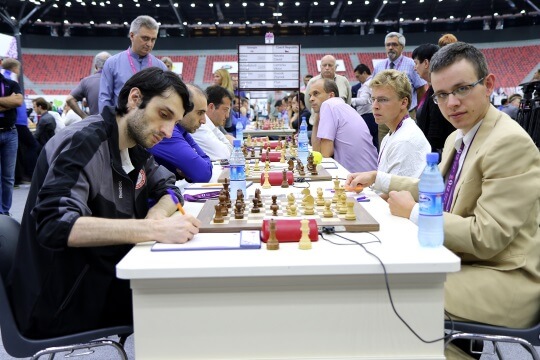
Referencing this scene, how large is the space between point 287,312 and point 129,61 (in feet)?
10.8

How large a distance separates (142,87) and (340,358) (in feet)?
3.40

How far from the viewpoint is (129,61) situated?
4000 millimetres

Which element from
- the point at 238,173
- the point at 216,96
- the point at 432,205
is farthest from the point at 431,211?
the point at 216,96

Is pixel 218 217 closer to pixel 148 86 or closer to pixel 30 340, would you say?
pixel 148 86

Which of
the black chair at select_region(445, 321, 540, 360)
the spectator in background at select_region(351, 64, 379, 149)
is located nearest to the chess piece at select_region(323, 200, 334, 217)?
the black chair at select_region(445, 321, 540, 360)

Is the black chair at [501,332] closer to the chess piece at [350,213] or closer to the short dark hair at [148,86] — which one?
the chess piece at [350,213]

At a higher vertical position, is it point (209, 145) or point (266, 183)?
point (209, 145)

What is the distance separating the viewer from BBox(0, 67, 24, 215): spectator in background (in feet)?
15.1

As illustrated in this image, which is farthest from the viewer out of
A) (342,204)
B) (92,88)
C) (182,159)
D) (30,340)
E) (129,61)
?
(92,88)

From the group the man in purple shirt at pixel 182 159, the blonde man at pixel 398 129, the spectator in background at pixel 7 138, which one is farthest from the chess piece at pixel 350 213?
the spectator in background at pixel 7 138

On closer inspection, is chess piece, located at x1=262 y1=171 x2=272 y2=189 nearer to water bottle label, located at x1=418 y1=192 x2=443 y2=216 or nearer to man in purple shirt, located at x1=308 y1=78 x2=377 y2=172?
water bottle label, located at x1=418 y1=192 x2=443 y2=216

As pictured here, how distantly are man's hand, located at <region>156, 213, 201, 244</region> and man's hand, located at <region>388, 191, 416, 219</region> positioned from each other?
25.5 inches

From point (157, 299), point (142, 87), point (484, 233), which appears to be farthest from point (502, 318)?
point (142, 87)

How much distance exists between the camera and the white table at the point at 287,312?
115cm
